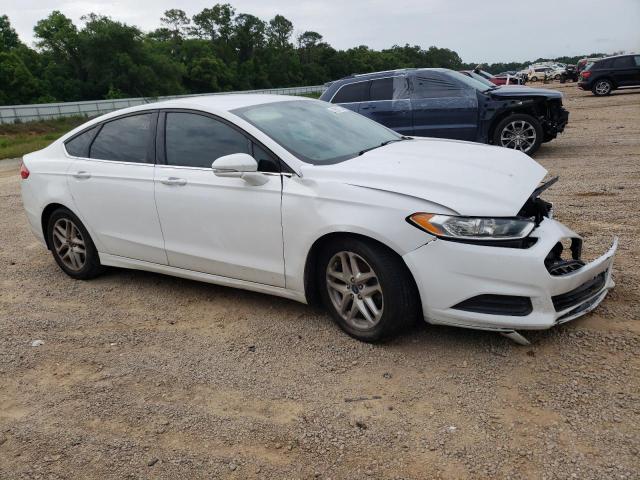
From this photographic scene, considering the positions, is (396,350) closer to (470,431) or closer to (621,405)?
(470,431)

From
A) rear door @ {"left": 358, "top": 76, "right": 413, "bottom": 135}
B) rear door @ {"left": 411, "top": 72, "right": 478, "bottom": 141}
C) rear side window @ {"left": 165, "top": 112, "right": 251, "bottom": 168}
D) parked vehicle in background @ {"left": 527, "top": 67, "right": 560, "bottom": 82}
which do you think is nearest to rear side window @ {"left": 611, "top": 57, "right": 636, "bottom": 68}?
rear door @ {"left": 411, "top": 72, "right": 478, "bottom": 141}

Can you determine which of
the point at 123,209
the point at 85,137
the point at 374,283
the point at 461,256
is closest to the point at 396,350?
the point at 374,283

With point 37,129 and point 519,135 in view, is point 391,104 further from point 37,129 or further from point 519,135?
point 37,129

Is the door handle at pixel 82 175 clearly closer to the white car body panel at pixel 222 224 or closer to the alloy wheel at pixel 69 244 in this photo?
the alloy wheel at pixel 69 244

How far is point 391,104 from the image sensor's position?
10.2m

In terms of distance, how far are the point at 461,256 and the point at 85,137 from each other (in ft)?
11.9

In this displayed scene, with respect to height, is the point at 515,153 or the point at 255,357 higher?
the point at 515,153

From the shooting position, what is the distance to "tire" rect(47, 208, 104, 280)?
5062 millimetres

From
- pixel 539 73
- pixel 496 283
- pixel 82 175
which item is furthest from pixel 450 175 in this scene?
pixel 539 73

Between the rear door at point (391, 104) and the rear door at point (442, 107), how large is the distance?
14 cm

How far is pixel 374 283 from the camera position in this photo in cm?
348

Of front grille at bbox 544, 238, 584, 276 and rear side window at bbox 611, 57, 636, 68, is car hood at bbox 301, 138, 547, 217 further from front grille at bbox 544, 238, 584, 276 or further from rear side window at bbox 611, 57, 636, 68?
rear side window at bbox 611, 57, 636, 68

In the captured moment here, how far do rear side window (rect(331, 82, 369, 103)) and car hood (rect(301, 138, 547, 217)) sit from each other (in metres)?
6.55

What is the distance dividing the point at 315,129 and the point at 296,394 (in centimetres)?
199
